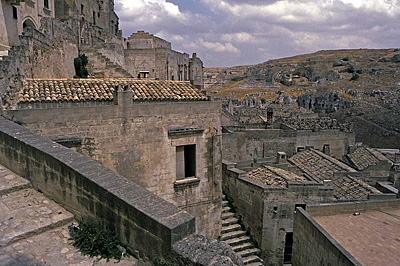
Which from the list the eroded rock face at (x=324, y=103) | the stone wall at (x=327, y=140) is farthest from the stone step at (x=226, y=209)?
the eroded rock face at (x=324, y=103)

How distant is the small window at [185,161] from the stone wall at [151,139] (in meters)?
0.21

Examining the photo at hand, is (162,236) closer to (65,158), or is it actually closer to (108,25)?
(65,158)

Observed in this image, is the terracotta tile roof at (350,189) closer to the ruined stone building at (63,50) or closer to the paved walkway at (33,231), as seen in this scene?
the ruined stone building at (63,50)

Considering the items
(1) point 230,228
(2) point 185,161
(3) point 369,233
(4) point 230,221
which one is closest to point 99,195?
(2) point 185,161

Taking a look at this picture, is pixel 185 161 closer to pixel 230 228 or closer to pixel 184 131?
pixel 184 131

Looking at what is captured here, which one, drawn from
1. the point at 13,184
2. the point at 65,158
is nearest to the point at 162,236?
the point at 65,158

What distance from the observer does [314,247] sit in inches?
Answer: 337

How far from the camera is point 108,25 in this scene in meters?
33.3

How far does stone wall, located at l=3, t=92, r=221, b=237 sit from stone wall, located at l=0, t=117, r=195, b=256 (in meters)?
3.02

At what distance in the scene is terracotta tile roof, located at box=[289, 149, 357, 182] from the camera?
15311mm

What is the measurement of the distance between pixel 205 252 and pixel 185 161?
821cm

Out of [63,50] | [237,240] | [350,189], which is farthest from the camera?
[63,50]

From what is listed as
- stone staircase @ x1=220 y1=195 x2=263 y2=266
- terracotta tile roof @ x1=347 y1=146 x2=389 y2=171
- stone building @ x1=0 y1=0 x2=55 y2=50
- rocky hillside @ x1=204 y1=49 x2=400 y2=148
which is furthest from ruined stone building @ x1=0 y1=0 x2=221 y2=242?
terracotta tile roof @ x1=347 y1=146 x2=389 y2=171

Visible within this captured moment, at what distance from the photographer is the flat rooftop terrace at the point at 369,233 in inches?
291
